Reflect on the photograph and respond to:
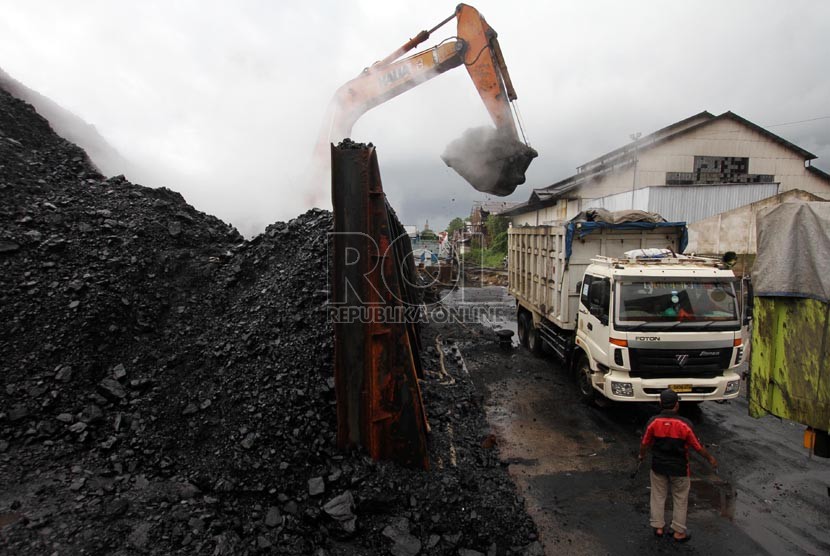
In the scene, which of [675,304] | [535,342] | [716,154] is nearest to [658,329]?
[675,304]

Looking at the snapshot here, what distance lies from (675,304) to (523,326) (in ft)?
15.9

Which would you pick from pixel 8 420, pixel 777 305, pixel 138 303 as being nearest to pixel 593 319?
pixel 777 305

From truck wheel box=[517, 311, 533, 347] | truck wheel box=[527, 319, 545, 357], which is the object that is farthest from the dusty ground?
truck wheel box=[517, 311, 533, 347]

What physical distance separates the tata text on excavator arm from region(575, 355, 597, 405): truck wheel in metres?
3.97

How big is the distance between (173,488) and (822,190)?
105 feet

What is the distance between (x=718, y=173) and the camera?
22.3 meters

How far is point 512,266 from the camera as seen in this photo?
37.0 ft

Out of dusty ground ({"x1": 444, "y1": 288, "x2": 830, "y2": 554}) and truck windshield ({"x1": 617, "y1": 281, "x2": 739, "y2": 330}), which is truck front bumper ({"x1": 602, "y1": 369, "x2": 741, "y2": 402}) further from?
truck windshield ({"x1": 617, "y1": 281, "x2": 739, "y2": 330})

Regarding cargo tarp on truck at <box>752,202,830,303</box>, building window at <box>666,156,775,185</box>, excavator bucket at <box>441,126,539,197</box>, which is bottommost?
cargo tarp on truck at <box>752,202,830,303</box>

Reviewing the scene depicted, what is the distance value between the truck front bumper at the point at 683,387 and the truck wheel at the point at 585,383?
2.41ft

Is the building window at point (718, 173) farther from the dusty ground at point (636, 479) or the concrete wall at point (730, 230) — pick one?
the dusty ground at point (636, 479)

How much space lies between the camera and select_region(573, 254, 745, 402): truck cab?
17.9 feet

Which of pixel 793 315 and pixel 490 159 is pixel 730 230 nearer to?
pixel 490 159

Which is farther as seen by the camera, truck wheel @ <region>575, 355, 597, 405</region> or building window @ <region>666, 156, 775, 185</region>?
building window @ <region>666, 156, 775, 185</region>
